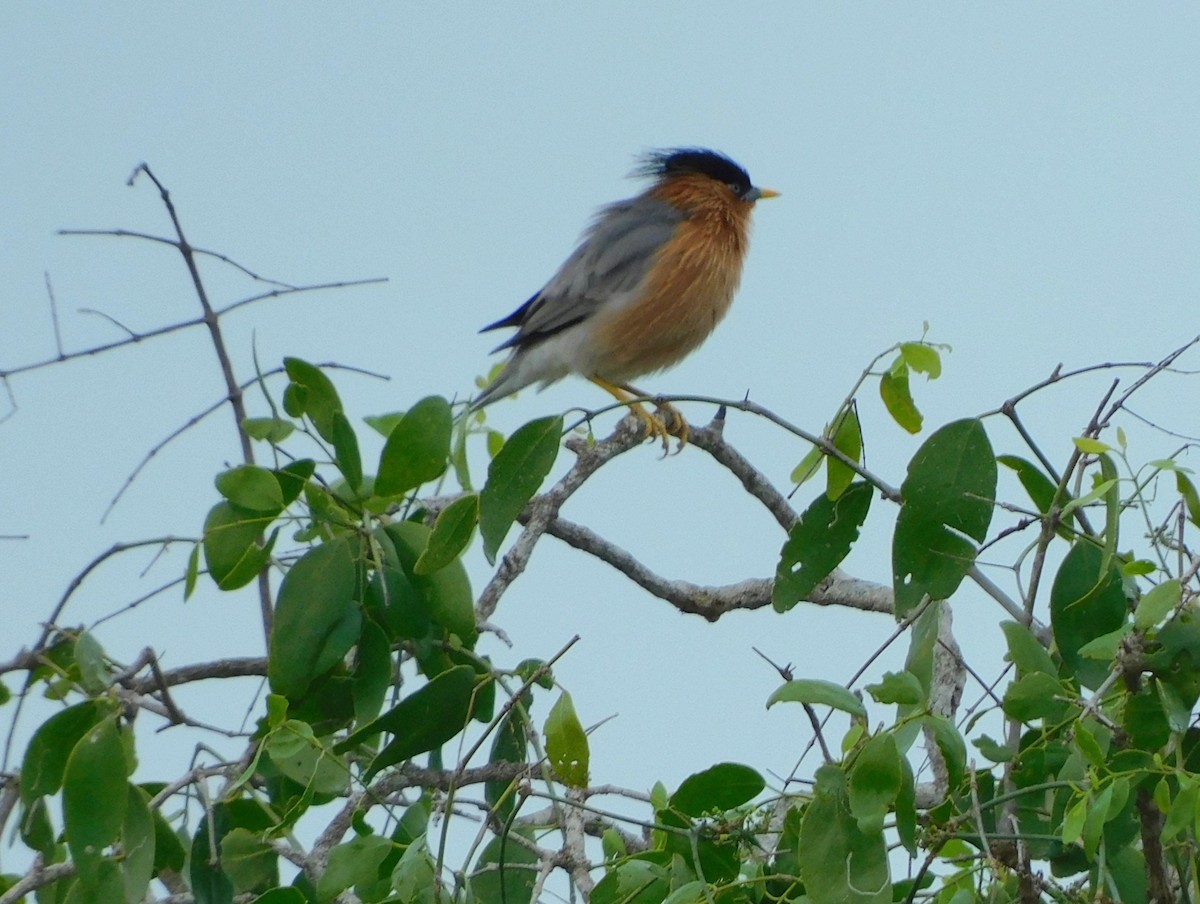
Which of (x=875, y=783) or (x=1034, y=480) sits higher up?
(x=1034, y=480)

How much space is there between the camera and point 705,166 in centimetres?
684

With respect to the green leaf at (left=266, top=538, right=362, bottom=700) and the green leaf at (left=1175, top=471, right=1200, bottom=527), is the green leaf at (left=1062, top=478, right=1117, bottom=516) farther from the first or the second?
the green leaf at (left=266, top=538, right=362, bottom=700)

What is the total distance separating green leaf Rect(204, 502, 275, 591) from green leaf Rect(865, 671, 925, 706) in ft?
3.76

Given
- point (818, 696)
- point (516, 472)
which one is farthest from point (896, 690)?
point (516, 472)

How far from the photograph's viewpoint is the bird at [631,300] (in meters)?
5.94

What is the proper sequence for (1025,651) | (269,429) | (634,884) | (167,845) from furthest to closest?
1. (269,429)
2. (167,845)
3. (634,884)
4. (1025,651)

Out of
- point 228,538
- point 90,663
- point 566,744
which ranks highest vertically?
point 228,538

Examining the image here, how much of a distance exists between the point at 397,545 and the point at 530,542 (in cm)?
95

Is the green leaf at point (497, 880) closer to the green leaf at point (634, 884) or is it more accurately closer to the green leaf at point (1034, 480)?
the green leaf at point (634, 884)

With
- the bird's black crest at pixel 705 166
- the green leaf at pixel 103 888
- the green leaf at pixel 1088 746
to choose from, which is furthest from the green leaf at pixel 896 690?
the bird's black crest at pixel 705 166

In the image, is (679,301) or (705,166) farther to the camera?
(705,166)

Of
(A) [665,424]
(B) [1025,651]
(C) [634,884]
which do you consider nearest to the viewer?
(B) [1025,651]

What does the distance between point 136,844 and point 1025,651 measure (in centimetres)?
138

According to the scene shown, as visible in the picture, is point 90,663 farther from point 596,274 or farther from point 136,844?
point 596,274
